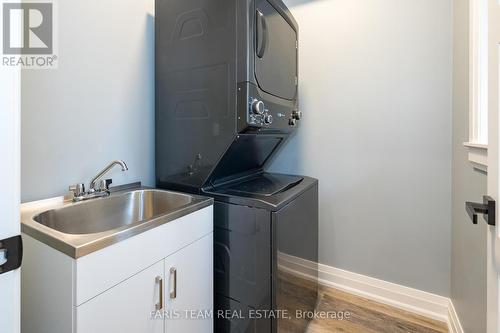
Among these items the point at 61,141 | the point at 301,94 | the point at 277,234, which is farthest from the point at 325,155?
the point at 61,141

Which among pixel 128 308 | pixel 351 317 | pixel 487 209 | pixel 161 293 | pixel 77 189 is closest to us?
pixel 487 209

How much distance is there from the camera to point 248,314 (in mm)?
1521

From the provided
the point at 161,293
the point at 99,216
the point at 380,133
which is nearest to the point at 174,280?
the point at 161,293

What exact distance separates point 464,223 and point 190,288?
186 centimetres

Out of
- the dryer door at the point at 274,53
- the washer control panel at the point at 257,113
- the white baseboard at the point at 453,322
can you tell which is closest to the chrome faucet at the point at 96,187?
the washer control panel at the point at 257,113

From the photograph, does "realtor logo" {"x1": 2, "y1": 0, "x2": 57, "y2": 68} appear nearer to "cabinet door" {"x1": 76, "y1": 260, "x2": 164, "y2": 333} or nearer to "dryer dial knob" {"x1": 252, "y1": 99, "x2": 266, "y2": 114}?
"dryer dial knob" {"x1": 252, "y1": 99, "x2": 266, "y2": 114}

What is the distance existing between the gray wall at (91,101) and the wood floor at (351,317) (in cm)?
150

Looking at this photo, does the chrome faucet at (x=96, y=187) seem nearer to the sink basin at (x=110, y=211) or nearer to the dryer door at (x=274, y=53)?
the sink basin at (x=110, y=211)

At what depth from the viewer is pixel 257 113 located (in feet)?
5.11

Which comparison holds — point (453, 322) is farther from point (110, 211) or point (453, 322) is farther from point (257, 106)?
point (110, 211)

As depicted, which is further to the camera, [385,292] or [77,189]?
[385,292]

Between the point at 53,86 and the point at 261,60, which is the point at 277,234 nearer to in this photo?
the point at 261,60

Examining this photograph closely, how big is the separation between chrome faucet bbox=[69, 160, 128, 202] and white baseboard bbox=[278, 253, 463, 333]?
1.33 meters

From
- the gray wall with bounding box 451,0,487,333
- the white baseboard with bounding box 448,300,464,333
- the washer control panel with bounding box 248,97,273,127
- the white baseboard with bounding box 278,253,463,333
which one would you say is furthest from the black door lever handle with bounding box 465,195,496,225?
the white baseboard with bounding box 448,300,464,333
